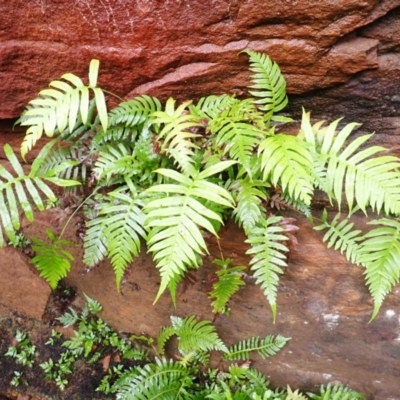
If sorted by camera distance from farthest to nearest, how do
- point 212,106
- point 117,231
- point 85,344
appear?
1. point 85,344
2. point 212,106
3. point 117,231

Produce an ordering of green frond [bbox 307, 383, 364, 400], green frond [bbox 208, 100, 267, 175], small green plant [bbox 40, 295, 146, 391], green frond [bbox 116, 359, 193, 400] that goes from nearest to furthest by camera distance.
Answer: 1. green frond [bbox 208, 100, 267, 175]
2. green frond [bbox 307, 383, 364, 400]
3. green frond [bbox 116, 359, 193, 400]
4. small green plant [bbox 40, 295, 146, 391]

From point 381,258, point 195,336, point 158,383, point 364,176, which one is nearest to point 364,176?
point 364,176

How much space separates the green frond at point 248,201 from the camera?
2.85 metres

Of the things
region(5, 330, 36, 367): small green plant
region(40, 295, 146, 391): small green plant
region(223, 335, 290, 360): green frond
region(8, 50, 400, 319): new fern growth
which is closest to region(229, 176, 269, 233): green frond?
region(8, 50, 400, 319): new fern growth

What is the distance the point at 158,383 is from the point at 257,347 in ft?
2.79

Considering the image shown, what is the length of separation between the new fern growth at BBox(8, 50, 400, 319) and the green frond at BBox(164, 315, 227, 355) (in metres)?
0.40

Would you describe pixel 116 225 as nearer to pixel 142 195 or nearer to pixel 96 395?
pixel 142 195

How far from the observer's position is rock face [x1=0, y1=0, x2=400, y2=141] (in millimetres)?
2908

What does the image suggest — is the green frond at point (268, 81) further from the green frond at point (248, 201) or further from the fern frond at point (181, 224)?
the fern frond at point (181, 224)

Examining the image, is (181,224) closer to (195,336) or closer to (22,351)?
(195,336)

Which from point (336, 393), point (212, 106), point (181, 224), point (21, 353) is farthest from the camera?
point (21, 353)

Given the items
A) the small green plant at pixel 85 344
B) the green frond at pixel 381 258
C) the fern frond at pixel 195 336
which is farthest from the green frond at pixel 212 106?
the small green plant at pixel 85 344

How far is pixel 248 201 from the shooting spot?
2.87 m

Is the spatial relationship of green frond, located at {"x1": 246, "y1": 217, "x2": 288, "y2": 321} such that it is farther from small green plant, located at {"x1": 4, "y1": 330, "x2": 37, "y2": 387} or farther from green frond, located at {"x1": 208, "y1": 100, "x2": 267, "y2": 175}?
small green plant, located at {"x1": 4, "y1": 330, "x2": 37, "y2": 387}
